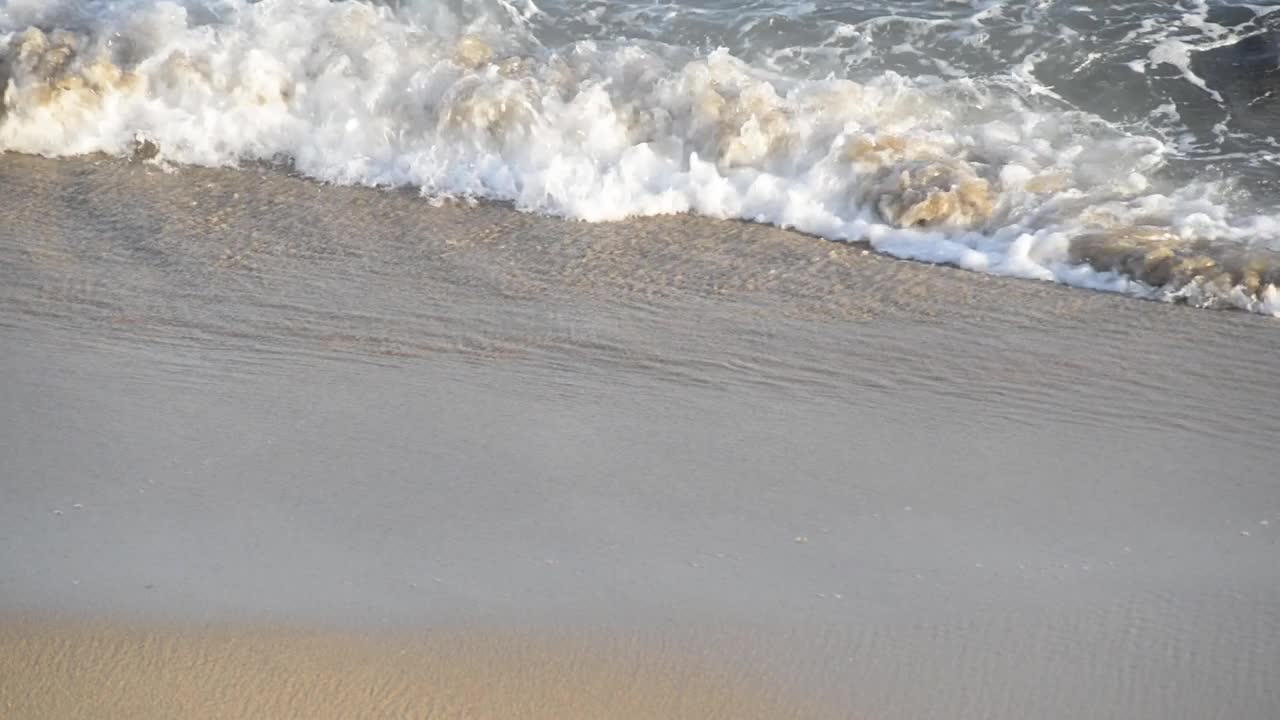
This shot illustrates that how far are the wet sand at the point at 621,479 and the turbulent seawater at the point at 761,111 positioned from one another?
41 centimetres

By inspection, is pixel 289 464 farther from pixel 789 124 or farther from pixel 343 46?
pixel 343 46

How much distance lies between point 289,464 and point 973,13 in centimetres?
529

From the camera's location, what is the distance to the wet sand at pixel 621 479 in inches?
122

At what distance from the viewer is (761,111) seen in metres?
6.32

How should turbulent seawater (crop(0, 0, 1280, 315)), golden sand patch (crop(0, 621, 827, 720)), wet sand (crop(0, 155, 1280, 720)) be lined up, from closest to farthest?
golden sand patch (crop(0, 621, 827, 720)), wet sand (crop(0, 155, 1280, 720)), turbulent seawater (crop(0, 0, 1280, 315))

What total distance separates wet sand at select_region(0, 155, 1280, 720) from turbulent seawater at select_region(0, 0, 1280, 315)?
1.36 ft

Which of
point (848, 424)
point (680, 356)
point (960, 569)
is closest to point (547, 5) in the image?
point (680, 356)

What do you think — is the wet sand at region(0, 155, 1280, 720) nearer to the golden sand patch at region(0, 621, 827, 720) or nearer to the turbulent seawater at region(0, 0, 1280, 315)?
the golden sand patch at region(0, 621, 827, 720)

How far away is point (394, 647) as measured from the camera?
3.13m

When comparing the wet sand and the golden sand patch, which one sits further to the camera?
the wet sand

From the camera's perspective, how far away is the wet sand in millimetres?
3088

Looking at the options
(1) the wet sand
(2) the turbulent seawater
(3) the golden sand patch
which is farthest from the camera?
(2) the turbulent seawater

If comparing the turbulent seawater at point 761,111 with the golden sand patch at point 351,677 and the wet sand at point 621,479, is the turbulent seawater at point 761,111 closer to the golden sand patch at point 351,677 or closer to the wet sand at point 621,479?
the wet sand at point 621,479

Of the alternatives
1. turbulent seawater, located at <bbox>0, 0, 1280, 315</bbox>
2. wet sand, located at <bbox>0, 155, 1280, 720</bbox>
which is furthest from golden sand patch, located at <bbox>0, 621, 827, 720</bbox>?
turbulent seawater, located at <bbox>0, 0, 1280, 315</bbox>
